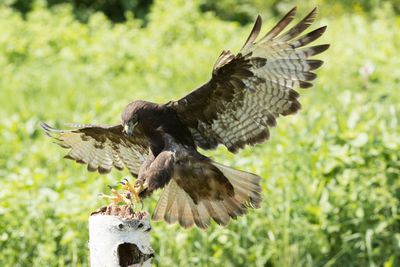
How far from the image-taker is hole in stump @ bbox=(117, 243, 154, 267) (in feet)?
11.0

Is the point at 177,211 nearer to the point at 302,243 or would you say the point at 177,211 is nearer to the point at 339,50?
the point at 302,243

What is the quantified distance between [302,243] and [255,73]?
1521mm

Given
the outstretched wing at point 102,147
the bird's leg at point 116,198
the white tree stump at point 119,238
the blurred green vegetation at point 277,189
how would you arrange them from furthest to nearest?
the blurred green vegetation at point 277,189, the outstretched wing at point 102,147, the bird's leg at point 116,198, the white tree stump at point 119,238

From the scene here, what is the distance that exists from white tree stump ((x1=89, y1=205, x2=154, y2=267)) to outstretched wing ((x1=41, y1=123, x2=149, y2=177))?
3.40ft

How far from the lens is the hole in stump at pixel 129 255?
3341 mm

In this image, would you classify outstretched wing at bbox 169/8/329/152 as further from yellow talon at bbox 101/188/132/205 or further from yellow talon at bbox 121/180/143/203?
yellow talon at bbox 101/188/132/205

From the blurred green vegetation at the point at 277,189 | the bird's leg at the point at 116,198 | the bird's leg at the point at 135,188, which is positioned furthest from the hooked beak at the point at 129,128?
the blurred green vegetation at the point at 277,189

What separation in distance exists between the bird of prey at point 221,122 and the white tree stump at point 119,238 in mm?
457

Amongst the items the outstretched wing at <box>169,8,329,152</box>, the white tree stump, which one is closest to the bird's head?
the outstretched wing at <box>169,8,329,152</box>

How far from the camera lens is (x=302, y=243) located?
529cm

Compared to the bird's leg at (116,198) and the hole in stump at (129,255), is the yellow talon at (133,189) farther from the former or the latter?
the hole in stump at (129,255)

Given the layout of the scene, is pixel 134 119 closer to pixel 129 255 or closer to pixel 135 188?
pixel 135 188

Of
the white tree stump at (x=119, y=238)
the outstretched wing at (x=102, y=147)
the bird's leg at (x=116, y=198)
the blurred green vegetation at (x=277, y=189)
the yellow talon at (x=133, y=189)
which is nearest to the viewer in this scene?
the white tree stump at (x=119, y=238)

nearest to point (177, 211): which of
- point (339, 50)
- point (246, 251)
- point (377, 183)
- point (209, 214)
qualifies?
point (209, 214)
